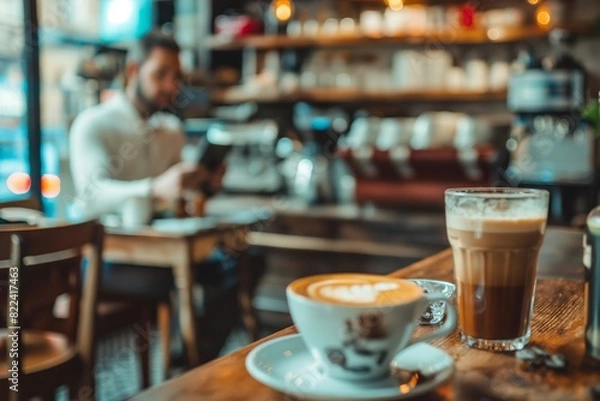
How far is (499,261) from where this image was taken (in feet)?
2.83

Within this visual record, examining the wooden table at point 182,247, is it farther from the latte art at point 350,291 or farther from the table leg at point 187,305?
the latte art at point 350,291

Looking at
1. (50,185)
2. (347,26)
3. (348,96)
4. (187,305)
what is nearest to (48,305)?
(187,305)

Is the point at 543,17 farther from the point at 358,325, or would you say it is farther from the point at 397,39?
the point at 358,325

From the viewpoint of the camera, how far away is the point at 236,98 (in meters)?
5.34

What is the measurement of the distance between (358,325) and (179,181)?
223cm

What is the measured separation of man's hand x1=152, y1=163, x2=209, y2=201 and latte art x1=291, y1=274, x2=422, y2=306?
6.88 ft

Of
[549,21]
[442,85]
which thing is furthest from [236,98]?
[549,21]

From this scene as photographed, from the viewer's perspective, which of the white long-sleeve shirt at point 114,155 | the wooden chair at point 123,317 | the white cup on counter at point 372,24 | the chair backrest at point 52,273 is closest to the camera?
the chair backrest at point 52,273

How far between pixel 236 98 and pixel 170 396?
4.78 m

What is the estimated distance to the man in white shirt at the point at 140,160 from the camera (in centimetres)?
290

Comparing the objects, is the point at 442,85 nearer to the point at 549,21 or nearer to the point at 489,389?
the point at 549,21

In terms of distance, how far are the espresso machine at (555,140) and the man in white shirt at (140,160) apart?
67.7 inches

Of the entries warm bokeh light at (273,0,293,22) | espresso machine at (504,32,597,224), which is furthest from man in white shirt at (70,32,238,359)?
warm bokeh light at (273,0,293,22)

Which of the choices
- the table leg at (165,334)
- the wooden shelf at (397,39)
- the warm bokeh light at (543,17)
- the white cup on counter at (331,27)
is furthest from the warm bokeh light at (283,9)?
the table leg at (165,334)
